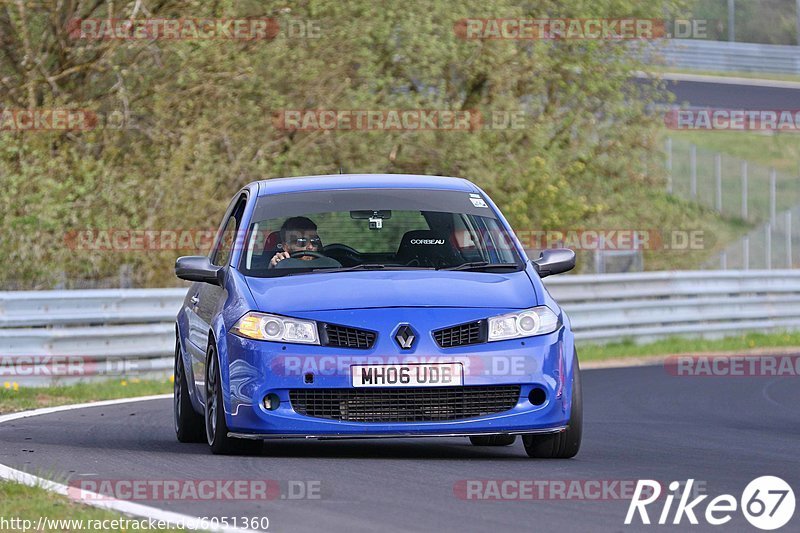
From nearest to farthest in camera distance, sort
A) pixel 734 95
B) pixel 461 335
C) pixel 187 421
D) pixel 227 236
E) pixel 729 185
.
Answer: pixel 461 335 < pixel 187 421 < pixel 227 236 < pixel 729 185 < pixel 734 95

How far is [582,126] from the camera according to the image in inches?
1153

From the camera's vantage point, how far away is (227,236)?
11.0 meters

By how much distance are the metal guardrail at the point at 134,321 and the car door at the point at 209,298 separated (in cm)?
546

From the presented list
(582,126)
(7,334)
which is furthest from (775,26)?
(7,334)

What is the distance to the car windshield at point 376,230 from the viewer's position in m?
9.55

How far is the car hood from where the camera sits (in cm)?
866

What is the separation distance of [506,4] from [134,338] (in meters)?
12.2

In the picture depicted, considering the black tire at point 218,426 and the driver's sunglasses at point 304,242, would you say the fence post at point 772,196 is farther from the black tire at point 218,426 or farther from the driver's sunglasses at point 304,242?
the black tire at point 218,426

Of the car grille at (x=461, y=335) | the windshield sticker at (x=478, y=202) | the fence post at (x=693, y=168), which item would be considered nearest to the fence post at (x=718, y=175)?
the fence post at (x=693, y=168)

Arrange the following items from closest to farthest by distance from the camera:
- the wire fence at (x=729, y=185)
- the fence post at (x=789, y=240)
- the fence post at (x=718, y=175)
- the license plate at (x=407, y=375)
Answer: the license plate at (x=407, y=375)
the fence post at (x=789, y=240)
the wire fence at (x=729, y=185)
the fence post at (x=718, y=175)

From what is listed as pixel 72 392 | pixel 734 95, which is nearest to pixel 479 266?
pixel 72 392

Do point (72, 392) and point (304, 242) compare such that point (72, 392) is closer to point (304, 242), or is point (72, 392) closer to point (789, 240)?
point (304, 242)

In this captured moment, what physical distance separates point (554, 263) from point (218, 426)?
2.18m

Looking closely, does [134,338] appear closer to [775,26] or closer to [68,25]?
[68,25]
